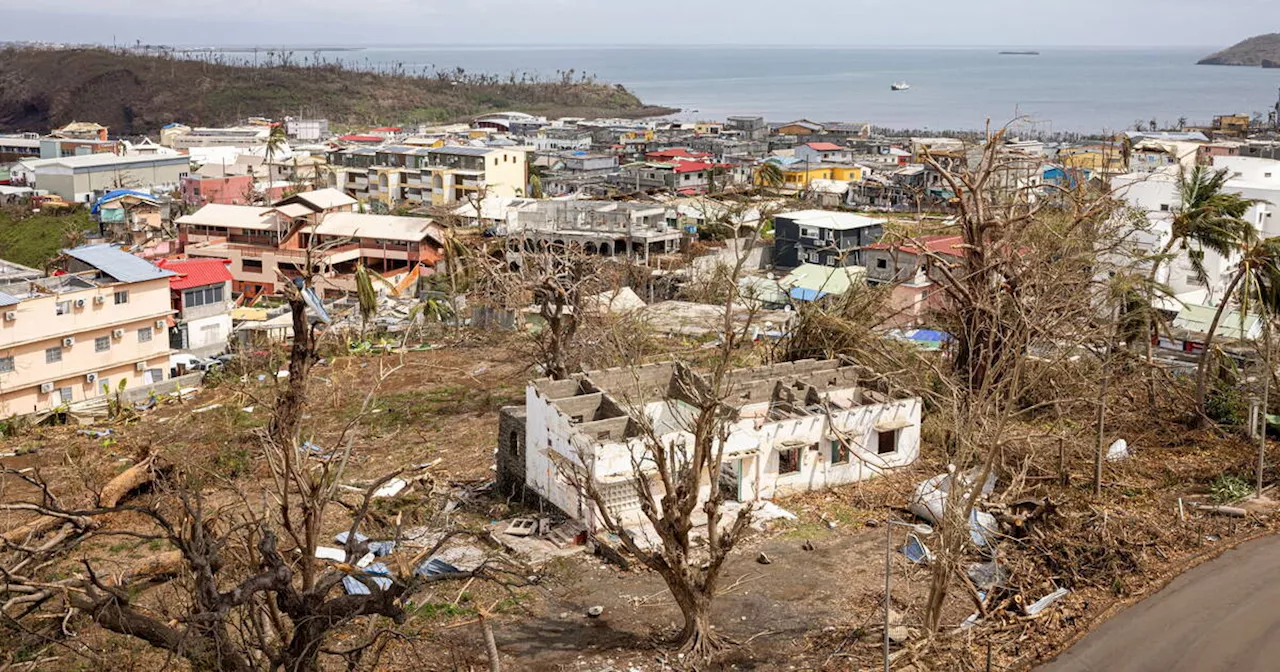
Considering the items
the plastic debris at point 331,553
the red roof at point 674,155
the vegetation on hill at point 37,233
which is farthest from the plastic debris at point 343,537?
the red roof at point 674,155

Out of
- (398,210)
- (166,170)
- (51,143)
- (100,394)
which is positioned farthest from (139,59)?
(100,394)

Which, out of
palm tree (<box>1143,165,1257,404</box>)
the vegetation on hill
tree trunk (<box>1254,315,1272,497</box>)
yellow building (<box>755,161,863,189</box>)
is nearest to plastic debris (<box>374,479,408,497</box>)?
tree trunk (<box>1254,315,1272,497</box>)

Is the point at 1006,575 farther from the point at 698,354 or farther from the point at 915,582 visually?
the point at 698,354

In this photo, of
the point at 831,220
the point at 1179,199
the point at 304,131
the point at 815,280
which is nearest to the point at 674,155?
the point at 831,220

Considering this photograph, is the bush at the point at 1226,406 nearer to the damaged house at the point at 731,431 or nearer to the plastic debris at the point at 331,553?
the damaged house at the point at 731,431

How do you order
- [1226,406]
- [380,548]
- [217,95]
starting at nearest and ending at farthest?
[380,548]
[1226,406]
[217,95]

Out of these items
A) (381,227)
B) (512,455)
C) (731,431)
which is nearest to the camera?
(731,431)

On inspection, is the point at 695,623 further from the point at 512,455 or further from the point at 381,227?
the point at 381,227
